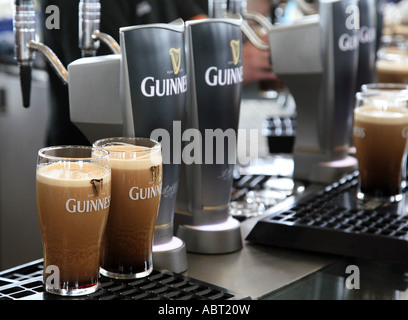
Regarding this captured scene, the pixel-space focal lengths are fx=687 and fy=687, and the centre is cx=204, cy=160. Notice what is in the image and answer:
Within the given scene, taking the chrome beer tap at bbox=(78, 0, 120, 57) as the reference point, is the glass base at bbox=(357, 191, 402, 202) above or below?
below

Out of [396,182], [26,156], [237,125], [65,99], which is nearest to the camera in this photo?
[237,125]

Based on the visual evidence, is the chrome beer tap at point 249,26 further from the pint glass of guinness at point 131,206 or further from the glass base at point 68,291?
the glass base at point 68,291

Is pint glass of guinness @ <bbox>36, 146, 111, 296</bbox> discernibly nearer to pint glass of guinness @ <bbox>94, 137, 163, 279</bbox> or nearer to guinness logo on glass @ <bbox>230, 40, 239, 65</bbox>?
pint glass of guinness @ <bbox>94, 137, 163, 279</bbox>

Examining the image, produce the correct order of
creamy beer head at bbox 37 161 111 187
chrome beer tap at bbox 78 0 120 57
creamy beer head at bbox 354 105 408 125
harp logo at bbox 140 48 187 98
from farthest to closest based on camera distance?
1. creamy beer head at bbox 354 105 408 125
2. chrome beer tap at bbox 78 0 120 57
3. harp logo at bbox 140 48 187 98
4. creamy beer head at bbox 37 161 111 187

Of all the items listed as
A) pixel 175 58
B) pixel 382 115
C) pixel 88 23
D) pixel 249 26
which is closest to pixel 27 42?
pixel 88 23

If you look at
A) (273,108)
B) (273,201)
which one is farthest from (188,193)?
(273,108)

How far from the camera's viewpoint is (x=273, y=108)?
10.9ft

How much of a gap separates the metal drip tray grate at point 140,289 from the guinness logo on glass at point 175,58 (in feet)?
0.98

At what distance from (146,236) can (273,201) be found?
0.49 m

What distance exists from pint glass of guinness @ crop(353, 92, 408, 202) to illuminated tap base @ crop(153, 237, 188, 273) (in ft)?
1.55

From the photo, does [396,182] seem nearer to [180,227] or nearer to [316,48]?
[316,48]

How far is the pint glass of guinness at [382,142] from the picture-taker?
53.8 inches

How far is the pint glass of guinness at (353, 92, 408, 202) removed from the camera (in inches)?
53.8

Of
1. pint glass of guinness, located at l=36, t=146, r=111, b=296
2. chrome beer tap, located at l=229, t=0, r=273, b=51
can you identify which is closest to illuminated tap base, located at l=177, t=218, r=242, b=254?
pint glass of guinness, located at l=36, t=146, r=111, b=296
